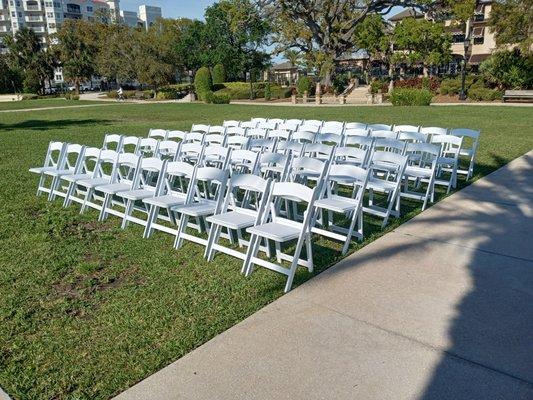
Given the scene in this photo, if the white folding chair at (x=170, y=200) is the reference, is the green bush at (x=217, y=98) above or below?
below

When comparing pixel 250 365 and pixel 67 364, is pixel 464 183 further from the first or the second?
pixel 67 364

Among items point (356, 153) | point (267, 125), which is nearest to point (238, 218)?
point (356, 153)

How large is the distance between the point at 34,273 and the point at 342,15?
133 feet

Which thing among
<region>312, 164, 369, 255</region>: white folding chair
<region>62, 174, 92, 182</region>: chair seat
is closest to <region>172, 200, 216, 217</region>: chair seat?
<region>312, 164, 369, 255</region>: white folding chair

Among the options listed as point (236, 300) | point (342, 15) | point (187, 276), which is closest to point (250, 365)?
point (236, 300)

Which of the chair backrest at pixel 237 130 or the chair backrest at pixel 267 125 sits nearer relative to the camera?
the chair backrest at pixel 237 130

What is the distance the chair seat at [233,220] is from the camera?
4602 millimetres

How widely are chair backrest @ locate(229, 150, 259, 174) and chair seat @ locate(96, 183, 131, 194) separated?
1484mm

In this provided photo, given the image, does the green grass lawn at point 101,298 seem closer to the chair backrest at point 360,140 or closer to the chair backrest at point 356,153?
the chair backrest at point 356,153

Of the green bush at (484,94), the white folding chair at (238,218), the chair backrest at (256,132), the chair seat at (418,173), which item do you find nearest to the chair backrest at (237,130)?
the chair backrest at (256,132)

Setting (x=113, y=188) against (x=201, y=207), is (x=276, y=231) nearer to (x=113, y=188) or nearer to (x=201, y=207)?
(x=201, y=207)

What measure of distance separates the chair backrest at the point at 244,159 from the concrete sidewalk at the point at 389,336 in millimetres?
1918

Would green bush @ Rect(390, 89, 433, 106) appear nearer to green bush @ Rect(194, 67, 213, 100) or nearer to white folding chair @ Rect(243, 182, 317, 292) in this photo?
green bush @ Rect(194, 67, 213, 100)

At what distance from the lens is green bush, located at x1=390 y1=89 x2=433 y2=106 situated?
2691 centimetres
